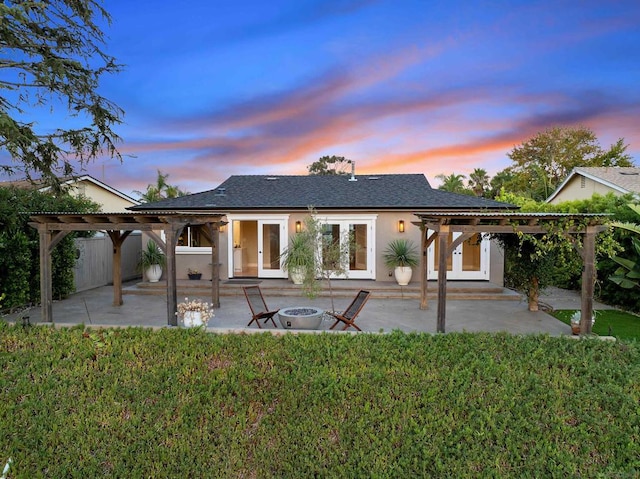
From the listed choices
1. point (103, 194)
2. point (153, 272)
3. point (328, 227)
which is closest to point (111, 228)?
point (153, 272)

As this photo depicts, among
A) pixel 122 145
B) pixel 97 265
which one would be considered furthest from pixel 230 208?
pixel 97 265

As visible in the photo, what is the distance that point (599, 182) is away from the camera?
18.3 metres

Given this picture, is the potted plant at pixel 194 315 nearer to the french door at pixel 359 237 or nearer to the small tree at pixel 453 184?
the french door at pixel 359 237

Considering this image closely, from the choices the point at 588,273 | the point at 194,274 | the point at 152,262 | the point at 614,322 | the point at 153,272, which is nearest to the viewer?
the point at 588,273

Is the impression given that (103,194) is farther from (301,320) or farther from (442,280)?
(442,280)

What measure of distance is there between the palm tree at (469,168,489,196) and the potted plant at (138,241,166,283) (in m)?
34.5

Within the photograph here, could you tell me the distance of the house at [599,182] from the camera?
1696 centimetres

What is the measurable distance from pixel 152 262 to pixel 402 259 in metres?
8.77

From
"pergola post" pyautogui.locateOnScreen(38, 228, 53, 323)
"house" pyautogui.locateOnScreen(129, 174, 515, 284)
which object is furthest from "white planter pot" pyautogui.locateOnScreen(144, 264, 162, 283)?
"pergola post" pyautogui.locateOnScreen(38, 228, 53, 323)

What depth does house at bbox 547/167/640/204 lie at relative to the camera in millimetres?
16958

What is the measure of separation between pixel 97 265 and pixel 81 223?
23.8 feet

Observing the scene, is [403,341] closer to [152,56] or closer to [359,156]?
[152,56]

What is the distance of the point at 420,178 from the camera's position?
55.7ft

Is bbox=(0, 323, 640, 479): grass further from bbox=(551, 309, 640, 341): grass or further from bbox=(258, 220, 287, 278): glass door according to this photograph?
bbox=(258, 220, 287, 278): glass door
